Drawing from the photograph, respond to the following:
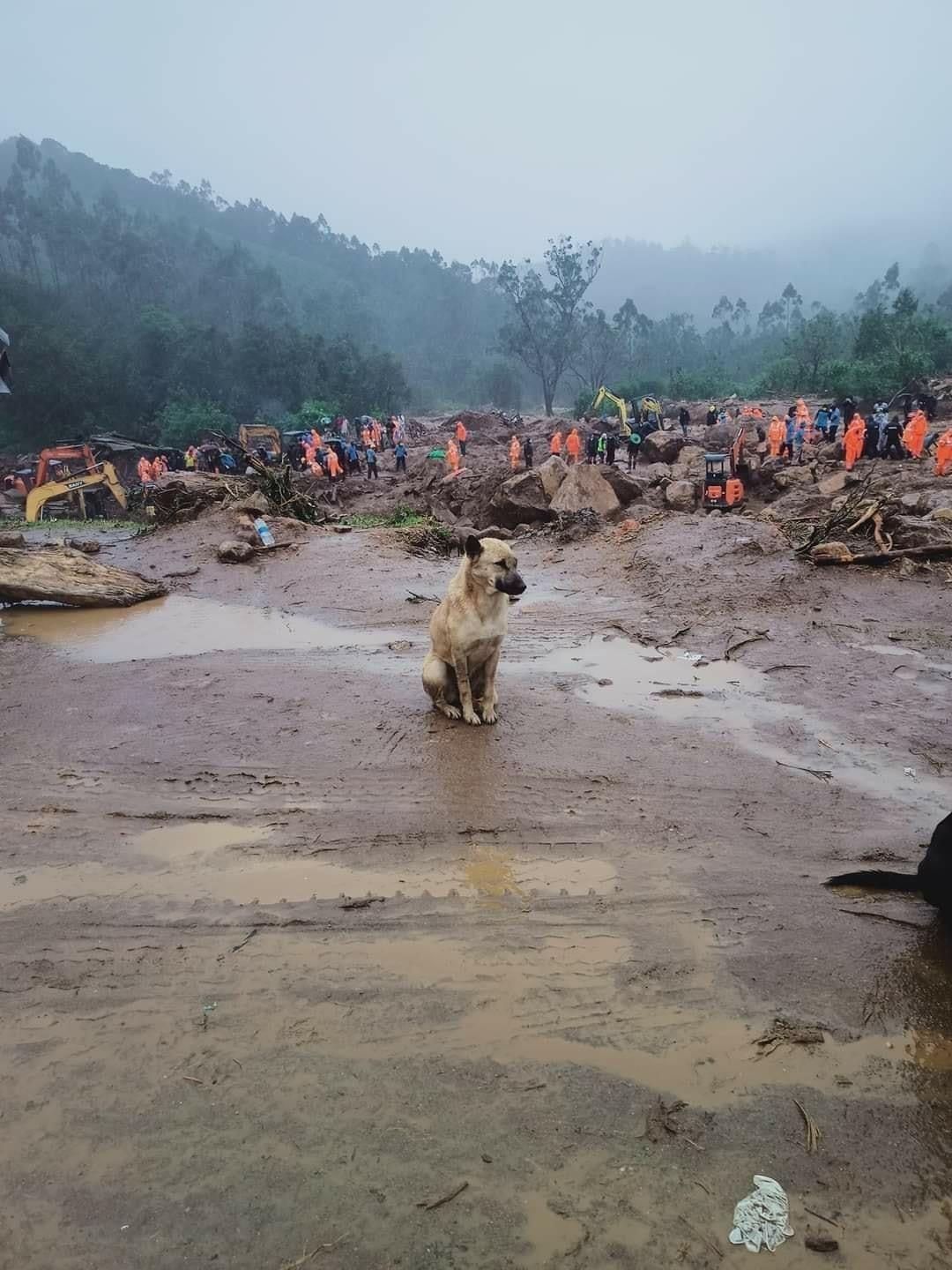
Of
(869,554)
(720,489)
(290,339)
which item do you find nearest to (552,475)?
(720,489)

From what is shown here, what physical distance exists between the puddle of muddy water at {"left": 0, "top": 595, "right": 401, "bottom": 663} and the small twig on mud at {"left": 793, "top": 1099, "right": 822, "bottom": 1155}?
6.39m

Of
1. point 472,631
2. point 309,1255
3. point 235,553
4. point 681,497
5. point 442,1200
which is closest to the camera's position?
point 309,1255

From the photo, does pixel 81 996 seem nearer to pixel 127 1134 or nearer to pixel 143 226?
pixel 127 1134

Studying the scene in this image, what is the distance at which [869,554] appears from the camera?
32.0 feet

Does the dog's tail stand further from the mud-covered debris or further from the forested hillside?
the forested hillside

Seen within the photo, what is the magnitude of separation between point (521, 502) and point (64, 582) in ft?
31.6

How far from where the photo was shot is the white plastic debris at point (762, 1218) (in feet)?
6.72

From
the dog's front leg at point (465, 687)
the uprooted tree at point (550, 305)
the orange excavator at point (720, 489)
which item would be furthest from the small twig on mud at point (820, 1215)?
the uprooted tree at point (550, 305)

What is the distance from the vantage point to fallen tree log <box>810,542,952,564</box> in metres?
9.59

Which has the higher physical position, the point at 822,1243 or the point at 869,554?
the point at 869,554

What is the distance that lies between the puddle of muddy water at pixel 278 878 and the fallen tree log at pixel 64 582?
24.1ft

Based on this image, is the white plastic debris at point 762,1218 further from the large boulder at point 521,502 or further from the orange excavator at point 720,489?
the orange excavator at point 720,489

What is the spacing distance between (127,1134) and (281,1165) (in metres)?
0.58

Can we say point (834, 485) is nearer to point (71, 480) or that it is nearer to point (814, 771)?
point (814, 771)
